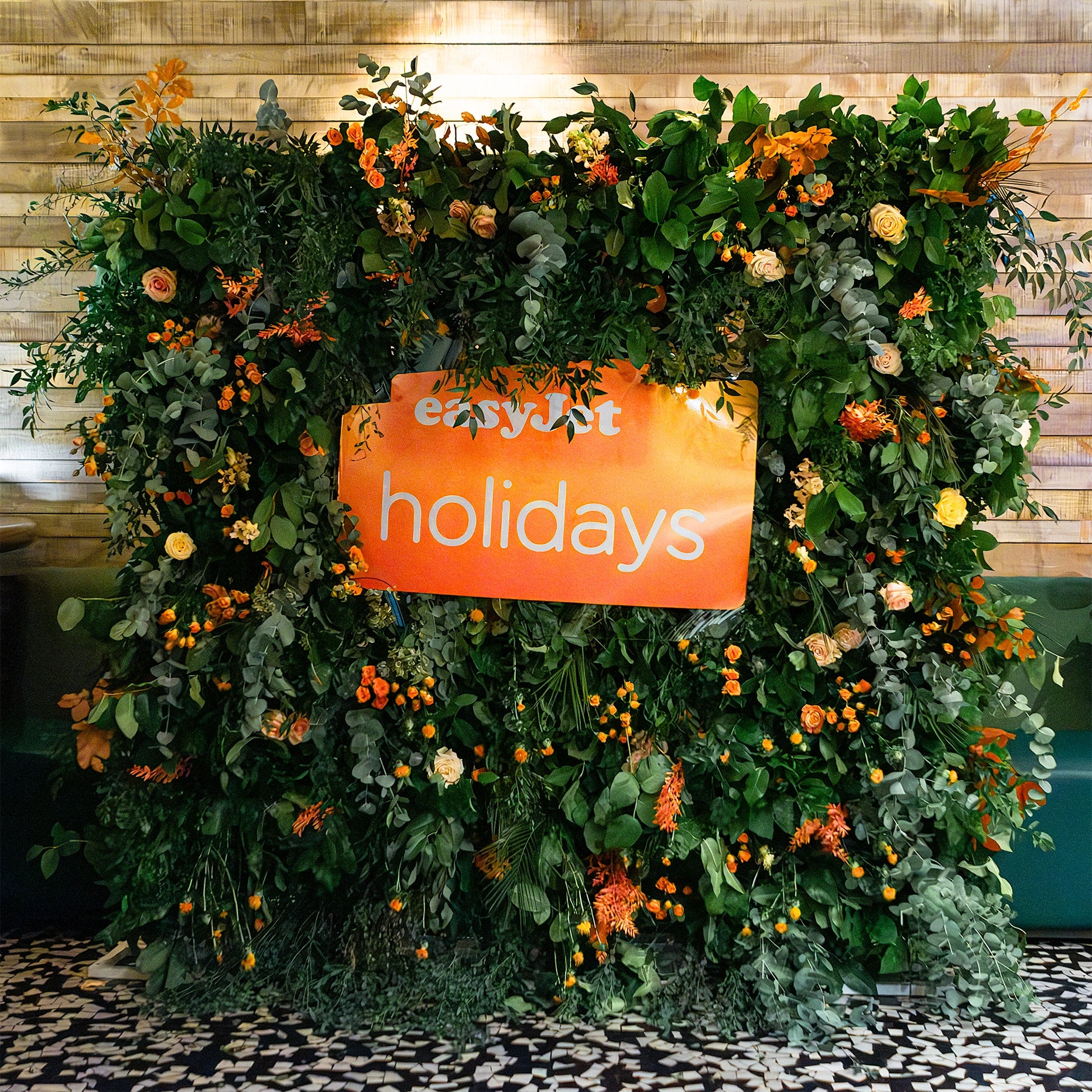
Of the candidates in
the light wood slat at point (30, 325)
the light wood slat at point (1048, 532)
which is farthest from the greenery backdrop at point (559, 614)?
the light wood slat at point (30, 325)

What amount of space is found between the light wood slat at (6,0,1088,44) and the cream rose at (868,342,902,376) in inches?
56.3

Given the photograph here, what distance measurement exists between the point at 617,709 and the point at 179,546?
40.5 inches

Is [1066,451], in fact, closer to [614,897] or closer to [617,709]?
[617,709]

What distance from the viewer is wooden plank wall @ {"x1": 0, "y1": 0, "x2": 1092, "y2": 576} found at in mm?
2777

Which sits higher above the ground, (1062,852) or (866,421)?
(866,421)

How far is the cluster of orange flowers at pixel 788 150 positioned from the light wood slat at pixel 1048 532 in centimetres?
142

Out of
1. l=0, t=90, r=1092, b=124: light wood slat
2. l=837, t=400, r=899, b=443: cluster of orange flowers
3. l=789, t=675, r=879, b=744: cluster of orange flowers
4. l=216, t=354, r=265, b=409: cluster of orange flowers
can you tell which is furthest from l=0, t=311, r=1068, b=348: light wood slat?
l=789, t=675, r=879, b=744: cluster of orange flowers

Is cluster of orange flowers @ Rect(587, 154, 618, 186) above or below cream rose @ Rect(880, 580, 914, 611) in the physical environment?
above

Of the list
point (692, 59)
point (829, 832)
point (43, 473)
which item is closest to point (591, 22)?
point (692, 59)

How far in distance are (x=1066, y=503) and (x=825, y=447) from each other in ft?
4.31

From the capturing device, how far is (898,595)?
6.33ft

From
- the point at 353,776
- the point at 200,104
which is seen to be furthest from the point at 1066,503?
the point at 200,104

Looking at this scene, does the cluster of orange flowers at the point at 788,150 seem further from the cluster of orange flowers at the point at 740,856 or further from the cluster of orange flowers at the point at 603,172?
the cluster of orange flowers at the point at 740,856

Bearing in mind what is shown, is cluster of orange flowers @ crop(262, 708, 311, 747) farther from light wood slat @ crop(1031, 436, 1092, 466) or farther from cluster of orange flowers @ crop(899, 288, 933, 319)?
light wood slat @ crop(1031, 436, 1092, 466)
